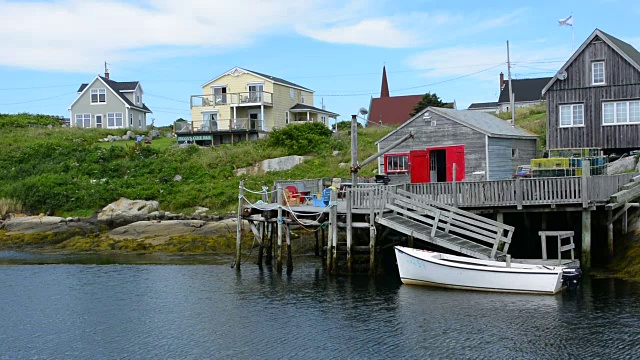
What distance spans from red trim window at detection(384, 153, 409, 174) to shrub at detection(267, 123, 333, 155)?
73.1 ft

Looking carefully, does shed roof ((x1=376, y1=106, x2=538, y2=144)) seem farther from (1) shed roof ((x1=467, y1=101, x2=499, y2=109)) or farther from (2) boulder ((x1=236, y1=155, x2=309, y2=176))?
(1) shed roof ((x1=467, y1=101, x2=499, y2=109))

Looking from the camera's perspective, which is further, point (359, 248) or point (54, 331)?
point (359, 248)

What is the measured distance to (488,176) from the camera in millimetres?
35094

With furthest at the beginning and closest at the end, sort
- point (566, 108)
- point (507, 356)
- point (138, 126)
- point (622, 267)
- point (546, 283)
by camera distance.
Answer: point (138, 126) < point (566, 108) < point (622, 267) < point (546, 283) < point (507, 356)

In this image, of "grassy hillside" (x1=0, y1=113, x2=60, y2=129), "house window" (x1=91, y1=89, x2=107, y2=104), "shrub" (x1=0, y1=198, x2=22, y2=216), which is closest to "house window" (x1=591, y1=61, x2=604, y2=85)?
"shrub" (x1=0, y1=198, x2=22, y2=216)

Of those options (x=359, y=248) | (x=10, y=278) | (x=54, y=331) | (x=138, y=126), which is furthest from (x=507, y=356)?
(x=138, y=126)

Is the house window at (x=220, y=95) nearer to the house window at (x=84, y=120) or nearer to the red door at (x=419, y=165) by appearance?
the house window at (x=84, y=120)

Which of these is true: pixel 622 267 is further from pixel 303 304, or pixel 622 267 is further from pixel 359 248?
pixel 303 304

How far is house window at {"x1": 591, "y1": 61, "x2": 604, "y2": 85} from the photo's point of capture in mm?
40219

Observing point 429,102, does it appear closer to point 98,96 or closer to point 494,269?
point 98,96

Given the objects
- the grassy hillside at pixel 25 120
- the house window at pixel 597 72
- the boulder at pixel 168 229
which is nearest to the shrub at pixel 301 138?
the boulder at pixel 168 229

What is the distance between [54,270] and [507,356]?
23794mm

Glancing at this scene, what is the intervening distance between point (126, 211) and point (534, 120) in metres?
31.9

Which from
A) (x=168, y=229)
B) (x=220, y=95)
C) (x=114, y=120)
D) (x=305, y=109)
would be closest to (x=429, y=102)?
(x=305, y=109)
